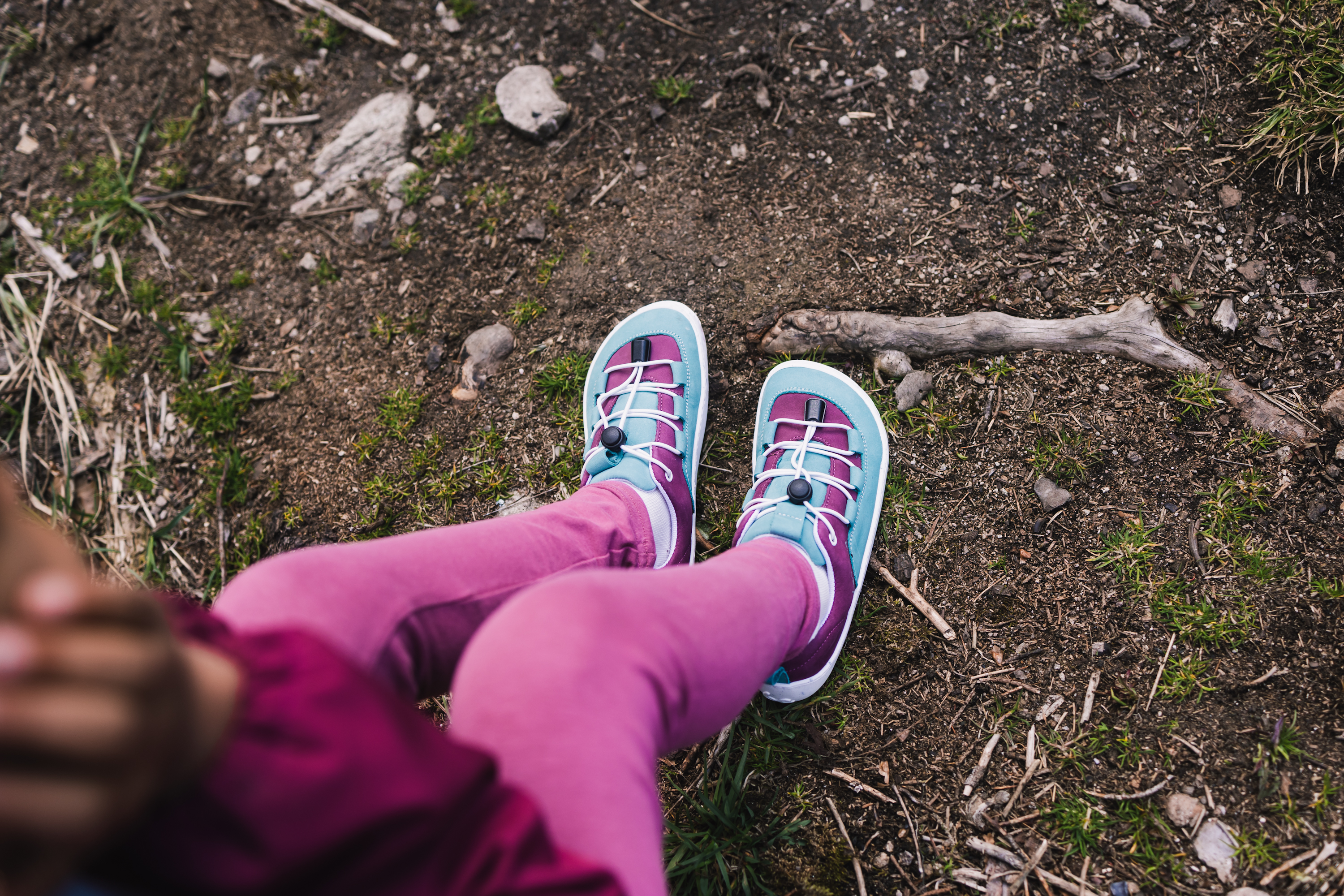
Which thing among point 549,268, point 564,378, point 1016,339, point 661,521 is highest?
point 549,268

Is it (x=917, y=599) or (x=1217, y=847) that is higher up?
(x=917, y=599)

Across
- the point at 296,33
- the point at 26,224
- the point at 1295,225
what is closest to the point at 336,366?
the point at 296,33

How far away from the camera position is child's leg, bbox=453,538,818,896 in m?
1.27

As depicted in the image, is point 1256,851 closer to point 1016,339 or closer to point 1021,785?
point 1021,785

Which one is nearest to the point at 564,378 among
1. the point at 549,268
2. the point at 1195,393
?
the point at 549,268

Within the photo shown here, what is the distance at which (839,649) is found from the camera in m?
2.35

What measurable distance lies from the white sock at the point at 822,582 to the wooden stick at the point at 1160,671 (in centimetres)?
97

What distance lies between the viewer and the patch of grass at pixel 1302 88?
2.31 metres

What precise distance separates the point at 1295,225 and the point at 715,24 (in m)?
2.12

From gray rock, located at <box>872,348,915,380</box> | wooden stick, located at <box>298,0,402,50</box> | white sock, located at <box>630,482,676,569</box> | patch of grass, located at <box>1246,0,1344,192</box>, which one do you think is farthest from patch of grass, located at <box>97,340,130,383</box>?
patch of grass, located at <box>1246,0,1344,192</box>

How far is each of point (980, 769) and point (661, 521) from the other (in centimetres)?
126

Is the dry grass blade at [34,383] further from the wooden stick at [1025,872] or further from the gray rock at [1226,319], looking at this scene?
the gray rock at [1226,319]

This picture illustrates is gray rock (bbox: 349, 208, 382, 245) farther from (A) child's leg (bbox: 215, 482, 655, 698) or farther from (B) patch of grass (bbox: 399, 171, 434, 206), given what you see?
(A) child's leg (bbox: 215, 482, 655, 698)

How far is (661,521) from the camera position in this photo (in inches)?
96.3
